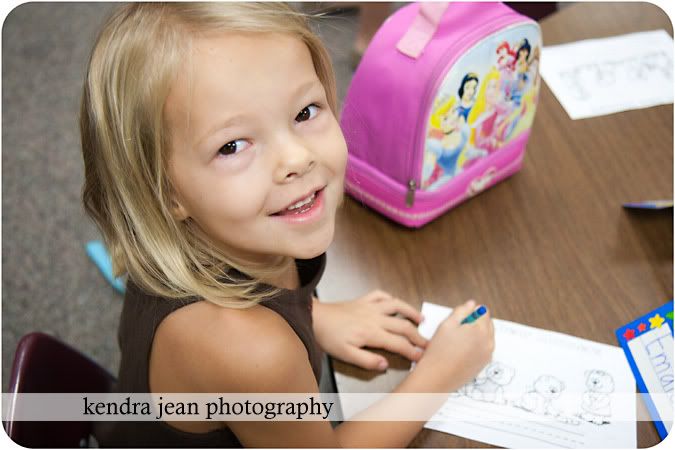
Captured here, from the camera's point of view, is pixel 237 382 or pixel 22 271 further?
pixel 22 271

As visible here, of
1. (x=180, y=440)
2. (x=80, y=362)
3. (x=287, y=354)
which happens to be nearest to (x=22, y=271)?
(x=80, y=362)

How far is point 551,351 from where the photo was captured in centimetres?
78

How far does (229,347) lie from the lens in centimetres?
65

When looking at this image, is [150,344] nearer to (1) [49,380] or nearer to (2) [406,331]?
(1) [49,380]

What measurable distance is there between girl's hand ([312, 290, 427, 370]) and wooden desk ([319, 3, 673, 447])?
0.06 ft

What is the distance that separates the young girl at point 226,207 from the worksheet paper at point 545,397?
1.1 inches

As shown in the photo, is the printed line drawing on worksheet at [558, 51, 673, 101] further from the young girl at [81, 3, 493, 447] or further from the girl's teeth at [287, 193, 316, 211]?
the girl's teeth at [287, 193, 316, 211]

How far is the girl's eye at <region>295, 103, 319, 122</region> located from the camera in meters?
0.65

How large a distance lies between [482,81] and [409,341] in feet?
1.16

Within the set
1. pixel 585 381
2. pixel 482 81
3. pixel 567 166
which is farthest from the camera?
pixel 567 166

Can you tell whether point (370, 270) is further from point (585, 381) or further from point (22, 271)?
point (22, 271)

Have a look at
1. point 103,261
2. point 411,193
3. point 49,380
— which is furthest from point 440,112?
point 103,261

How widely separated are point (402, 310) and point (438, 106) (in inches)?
10.5

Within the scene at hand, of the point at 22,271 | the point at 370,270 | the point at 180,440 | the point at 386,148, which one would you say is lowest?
the point at 22,271
